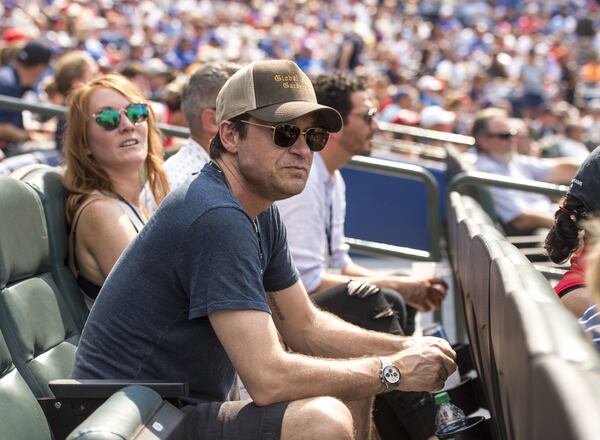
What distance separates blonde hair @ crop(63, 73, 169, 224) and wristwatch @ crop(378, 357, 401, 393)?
1386 millimetres

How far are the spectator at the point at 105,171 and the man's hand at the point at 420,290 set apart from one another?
1.19m

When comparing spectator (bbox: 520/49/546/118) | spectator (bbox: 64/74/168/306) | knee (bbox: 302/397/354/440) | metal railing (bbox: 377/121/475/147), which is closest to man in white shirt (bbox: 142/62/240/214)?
spectator (bbox: 64/74/168/306)

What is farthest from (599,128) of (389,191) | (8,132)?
(8,132)

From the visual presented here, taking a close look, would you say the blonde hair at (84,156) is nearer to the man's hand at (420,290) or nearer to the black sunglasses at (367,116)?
the man's hand at (420,290)

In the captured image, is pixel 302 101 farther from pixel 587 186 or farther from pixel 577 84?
pixel 577 84

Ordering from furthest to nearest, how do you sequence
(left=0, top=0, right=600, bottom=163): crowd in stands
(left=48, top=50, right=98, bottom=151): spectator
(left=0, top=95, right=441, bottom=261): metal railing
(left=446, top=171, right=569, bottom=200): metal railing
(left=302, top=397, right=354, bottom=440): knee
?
(left=0, top=0, right=600, bottom=163): crowd in stands, (left=48, top=50, right=98, bottom=151): spectator, (left=0, top=95, right=441, bottom=261): metal railing, (left=446, top=171, right=569, bottom=200): metal railing, (left=302, top=397, right=354, bottom=440): knee

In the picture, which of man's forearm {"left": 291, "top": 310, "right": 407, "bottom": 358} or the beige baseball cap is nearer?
the beige baseball cap

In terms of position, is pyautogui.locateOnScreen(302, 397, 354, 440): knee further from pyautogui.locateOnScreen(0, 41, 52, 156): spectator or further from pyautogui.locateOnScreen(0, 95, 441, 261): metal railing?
pyautogui.locateOnScreen(0, 41, 52, 156): spectator

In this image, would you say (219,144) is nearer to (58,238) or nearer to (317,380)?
(317,380)

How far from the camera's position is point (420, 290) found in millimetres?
4684

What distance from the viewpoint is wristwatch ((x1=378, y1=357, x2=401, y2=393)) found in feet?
9.50

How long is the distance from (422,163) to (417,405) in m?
6.16

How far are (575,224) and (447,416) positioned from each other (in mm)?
806

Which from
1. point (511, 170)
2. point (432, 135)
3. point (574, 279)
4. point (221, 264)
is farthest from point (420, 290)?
point (432, 135)
